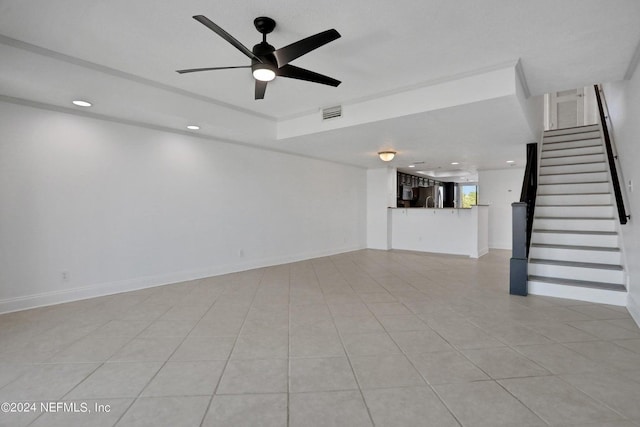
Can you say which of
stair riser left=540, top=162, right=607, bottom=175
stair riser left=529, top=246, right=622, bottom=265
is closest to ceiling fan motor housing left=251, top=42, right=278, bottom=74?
stair riser left=529, top=246, right=622, bottom=265

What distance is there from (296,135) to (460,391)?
4.03 meters

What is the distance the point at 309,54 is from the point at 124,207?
3.21m

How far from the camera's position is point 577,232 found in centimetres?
437

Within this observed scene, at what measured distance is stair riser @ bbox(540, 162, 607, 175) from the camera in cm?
520

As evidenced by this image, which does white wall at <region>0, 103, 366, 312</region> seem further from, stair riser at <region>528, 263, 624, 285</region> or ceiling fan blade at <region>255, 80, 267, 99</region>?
stair riser at <region>528, 263, 624, 285</region>

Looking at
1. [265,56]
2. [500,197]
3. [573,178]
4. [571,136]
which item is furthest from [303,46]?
[500,197]

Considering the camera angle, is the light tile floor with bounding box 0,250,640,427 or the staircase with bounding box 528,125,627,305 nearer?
the light tile floor with bounding box 0,250,640,427

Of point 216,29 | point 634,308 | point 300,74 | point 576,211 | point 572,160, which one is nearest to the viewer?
point 216,29

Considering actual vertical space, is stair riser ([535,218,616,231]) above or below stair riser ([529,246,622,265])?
above

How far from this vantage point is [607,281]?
3684 mm

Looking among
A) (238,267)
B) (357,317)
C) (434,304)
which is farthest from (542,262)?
(238,267)

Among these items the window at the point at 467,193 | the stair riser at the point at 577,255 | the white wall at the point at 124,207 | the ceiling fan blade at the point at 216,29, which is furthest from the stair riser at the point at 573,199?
the window at the point at 467,193

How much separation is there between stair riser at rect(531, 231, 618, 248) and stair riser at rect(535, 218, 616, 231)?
0.27 metres

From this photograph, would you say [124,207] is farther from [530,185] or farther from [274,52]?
[530,185]
